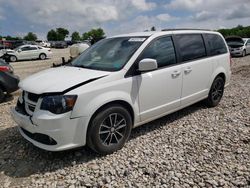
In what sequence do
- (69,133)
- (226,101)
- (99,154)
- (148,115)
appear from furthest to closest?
(226,101), (148,115), (99,154), (69,133)

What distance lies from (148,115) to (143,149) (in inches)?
23.0

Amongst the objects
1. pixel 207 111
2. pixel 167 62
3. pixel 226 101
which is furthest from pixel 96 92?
pixel 226 101

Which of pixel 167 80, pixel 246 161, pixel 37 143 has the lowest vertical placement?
pixel 246 161

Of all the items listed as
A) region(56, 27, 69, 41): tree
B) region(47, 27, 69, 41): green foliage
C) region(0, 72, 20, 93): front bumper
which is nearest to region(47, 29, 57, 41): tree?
region(47, 27, 69, 41): green foliage

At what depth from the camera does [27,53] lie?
21703 millimetres

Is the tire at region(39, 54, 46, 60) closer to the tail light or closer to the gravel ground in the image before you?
the tail light

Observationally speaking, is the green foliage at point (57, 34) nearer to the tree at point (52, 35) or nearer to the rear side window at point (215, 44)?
the tree at point (52, 35)

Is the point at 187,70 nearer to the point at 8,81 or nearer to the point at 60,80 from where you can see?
the point at 60,80

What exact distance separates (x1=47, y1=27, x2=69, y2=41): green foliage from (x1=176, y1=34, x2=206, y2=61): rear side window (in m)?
93.6

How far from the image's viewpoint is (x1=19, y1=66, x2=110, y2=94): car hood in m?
3.16

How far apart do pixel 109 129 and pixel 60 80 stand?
996mm

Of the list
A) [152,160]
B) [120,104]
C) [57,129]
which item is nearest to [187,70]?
[120,104]

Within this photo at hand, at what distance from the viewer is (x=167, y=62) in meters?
4.20

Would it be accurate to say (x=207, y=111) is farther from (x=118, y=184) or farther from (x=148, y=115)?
(x=118, y=184)
